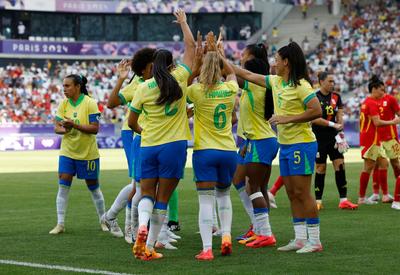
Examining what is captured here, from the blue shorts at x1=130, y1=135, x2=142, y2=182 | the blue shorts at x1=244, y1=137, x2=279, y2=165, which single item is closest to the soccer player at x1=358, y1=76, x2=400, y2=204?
the blue shorts at x1=244, y1=137, x2=279, y2=165

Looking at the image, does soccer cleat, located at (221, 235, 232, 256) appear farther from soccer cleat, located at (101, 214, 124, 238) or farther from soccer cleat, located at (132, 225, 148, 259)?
soccer cleat, located at (101, 214, 124, 238)

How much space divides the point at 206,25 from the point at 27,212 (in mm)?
49163

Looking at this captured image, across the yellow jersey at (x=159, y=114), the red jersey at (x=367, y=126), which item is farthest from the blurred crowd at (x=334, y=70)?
the yellow jersey at (x=159, y=114)

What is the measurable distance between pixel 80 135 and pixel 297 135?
339 cm

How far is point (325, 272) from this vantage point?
8844mm

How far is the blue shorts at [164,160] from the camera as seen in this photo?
9648 mm

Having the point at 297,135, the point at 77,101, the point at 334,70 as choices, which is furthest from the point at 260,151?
the point at 334,70

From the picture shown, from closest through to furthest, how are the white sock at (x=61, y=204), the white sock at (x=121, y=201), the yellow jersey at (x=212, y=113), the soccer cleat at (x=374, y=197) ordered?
the yellow jersey at (x=212, y=113) → the white sock at (x=121, y=201) → the white sock at (x=61, y=204) → the soccer cleat at (x=374, y=197)

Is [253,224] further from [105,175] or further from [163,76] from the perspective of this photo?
[105,175]

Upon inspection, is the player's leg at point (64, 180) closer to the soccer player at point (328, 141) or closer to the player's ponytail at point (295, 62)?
the player's ponytail at point (295, 62)

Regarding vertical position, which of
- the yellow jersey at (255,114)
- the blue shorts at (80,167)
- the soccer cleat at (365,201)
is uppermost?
the yellow jersey at (255,114)

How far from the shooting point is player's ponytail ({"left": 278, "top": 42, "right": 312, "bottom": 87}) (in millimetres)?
10219

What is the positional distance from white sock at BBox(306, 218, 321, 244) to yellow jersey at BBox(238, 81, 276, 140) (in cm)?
136

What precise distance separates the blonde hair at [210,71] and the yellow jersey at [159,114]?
0.22 metres
